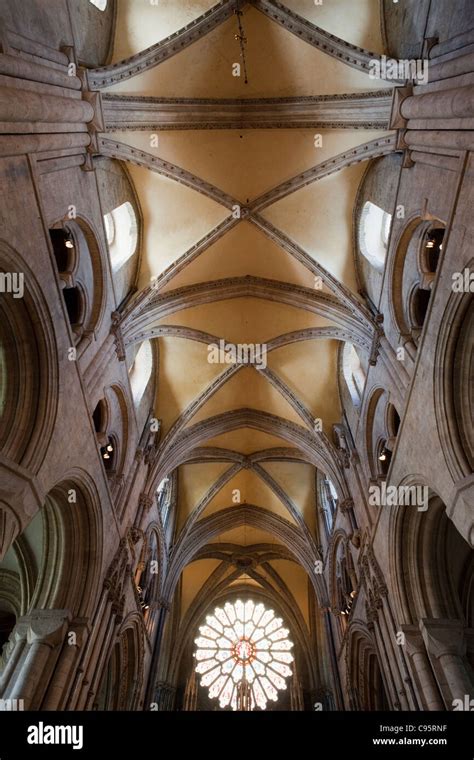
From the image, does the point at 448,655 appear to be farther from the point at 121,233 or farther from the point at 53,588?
the point at 121,233

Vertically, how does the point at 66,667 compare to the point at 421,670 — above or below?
below

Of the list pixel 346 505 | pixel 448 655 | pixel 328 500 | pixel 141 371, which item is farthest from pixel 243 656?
pixel 448 655

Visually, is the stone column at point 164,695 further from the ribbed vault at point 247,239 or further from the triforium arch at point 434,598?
the triforium arch at point 434,598

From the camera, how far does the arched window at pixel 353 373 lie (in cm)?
1396

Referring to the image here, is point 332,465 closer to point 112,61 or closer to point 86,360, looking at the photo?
point 86,360

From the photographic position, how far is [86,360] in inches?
389

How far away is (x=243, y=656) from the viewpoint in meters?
19.6

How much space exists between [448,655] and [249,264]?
10487mm

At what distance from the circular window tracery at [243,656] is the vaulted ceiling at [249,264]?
4317mm

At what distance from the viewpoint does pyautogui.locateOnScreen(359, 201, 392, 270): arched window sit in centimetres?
1192

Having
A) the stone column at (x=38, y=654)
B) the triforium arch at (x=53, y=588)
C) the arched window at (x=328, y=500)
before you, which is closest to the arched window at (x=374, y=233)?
the arched window at (x=328, y=500)

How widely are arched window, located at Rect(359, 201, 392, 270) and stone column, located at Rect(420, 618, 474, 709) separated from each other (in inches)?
308
